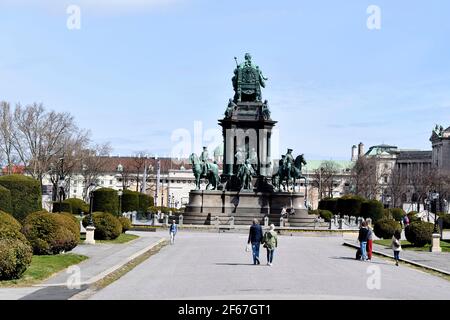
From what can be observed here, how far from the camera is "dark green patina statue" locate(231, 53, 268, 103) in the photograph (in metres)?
80.4

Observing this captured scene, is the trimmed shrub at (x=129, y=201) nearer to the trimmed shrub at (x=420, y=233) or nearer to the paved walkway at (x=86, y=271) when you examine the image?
the paved walkway at (x=86, y=271)

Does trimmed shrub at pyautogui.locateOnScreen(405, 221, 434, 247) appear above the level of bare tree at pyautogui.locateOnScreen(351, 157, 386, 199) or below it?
below

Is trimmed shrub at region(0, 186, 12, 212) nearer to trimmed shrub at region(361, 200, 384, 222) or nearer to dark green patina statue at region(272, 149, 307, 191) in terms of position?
dark green patina statue at region(272, 149, 307, 191)

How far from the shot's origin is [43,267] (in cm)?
2825

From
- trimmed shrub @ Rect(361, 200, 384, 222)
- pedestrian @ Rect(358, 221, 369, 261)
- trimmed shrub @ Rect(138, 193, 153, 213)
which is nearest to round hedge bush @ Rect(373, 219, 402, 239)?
pedestrian @ Rect(358, 221, 369, 261)

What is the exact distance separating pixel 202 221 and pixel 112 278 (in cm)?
4530

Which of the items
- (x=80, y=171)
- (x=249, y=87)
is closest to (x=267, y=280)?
(x=249, y=87)

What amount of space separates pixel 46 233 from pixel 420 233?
2141 cm

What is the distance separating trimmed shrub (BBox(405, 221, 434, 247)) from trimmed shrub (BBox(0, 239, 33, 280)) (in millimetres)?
26879

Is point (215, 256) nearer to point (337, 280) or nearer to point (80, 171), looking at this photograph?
point (337, 280)

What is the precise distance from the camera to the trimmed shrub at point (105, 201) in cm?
8269

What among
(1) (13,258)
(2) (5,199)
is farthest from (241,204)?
(1) (13,258)

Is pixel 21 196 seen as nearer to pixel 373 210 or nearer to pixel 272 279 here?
pixel 272 279

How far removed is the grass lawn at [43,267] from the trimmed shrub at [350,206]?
229 feet
